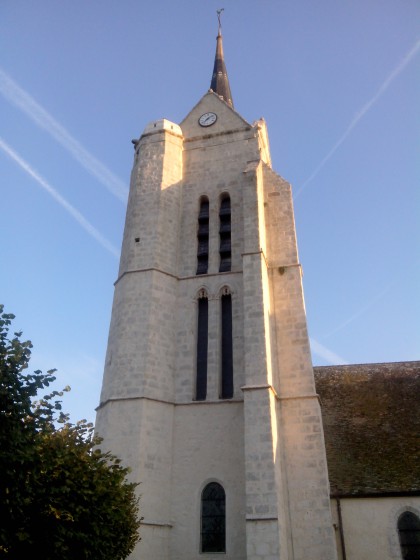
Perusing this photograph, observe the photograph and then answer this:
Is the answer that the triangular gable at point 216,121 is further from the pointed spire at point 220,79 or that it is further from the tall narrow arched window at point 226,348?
the tall narrow arched window at point 226,348

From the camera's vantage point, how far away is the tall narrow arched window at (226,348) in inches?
571

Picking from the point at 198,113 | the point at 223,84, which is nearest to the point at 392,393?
the point at 198,113

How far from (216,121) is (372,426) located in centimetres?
1232

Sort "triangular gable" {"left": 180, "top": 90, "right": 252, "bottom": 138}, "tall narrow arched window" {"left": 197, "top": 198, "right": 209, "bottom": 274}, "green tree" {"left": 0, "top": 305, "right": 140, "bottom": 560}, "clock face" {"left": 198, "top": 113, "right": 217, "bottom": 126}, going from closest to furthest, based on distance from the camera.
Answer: "green tree" {"left": 0, "top": 305, "right": 140, "bottom": 560} → "tall narrow arched window" {"left": 197, "top": 198, "right": 209, "bottom": 274} → "triangular gable" {"left": 180, "top": 90, "right": 252, "bottom": 138} → "clock face" {"left": 198, "top": 113, "right": 217, "bottom": 126}

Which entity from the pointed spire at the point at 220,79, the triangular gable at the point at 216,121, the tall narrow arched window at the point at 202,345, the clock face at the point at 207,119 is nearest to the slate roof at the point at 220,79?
the pointed spire at the point at 220,79

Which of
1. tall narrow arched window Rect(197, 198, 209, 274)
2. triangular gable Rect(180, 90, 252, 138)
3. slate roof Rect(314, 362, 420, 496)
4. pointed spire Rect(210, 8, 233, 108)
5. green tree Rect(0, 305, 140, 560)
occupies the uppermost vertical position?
pointed spire Rect(210, 8, 233, 108)

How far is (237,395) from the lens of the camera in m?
Result: 14.1

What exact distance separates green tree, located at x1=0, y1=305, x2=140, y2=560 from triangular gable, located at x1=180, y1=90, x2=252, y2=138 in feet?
43.0

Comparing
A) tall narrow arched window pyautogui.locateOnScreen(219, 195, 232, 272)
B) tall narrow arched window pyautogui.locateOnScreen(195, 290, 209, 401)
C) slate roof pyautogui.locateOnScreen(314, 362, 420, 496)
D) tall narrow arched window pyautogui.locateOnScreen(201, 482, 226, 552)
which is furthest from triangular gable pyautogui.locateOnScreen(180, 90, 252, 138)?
tall narrow arched window pyautogui.locateOnScreen(201, 482, 226, 552)

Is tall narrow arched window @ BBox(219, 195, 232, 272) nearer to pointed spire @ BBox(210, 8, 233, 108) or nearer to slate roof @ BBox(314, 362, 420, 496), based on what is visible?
slate roof @ BBox(314, 362, 420, 496)

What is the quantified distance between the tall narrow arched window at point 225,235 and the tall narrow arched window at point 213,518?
6649mm

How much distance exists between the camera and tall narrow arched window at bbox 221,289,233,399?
1450 centimetres

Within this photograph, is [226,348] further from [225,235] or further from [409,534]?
[409,534]

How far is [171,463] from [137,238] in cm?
701
